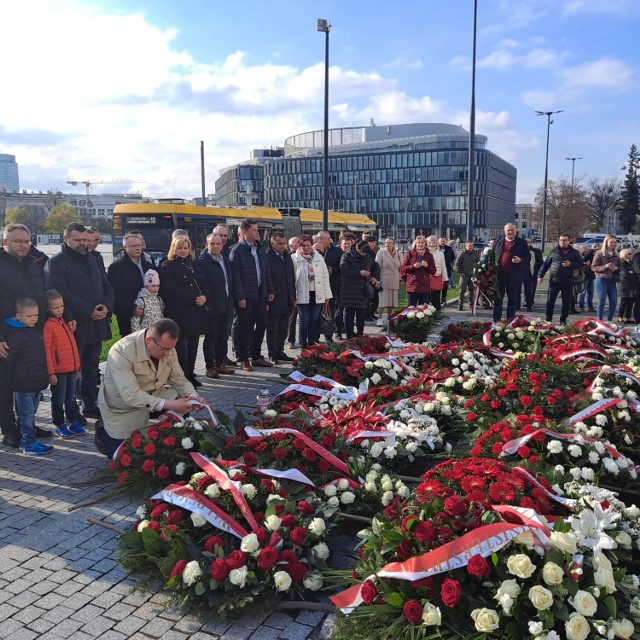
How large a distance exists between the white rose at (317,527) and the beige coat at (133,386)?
73.3 inches

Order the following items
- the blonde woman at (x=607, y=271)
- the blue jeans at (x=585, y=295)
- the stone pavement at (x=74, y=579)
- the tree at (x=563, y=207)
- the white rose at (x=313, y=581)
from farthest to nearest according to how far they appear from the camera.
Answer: the tree at (x=563, y=207) → the blue jeans at (x=585, y=295) → the blonde woman at (x=607, y=271) → the white rose at (x=313, y=581) → the stone pavement at (x=74, y=579)

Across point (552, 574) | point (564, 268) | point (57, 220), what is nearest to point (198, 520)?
point (552, 574)

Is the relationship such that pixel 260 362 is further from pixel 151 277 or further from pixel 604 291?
pixel 604 291

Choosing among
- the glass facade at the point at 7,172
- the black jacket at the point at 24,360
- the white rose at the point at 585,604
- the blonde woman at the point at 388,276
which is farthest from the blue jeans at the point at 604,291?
the glass facade at the point at 7,172

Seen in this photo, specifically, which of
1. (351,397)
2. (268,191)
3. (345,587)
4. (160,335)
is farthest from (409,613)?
(268,191)

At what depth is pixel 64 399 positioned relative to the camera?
6168 mm

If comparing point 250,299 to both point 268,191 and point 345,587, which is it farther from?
point 268,191

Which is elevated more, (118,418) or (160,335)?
(160,335)

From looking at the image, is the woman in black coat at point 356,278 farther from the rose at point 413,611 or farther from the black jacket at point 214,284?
the rose at point 413,611

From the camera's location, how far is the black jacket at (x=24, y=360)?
18.1 ft

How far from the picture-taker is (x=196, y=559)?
3.39 m

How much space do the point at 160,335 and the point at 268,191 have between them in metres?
105

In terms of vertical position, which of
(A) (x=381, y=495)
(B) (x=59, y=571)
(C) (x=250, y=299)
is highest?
(C) (x=250, y=299)

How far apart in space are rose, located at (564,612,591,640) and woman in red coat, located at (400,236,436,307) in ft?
29.1
